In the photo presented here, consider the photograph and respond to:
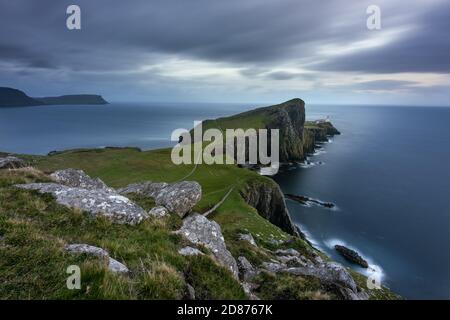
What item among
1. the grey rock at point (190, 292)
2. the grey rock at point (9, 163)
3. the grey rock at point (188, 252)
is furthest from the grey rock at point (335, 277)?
the grey rock at point (9, 163)

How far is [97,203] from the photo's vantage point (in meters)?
12.8

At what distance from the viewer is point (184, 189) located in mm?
19125

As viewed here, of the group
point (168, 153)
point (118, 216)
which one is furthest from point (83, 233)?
point (168, 153)

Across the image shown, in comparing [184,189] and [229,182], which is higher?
[184,189]

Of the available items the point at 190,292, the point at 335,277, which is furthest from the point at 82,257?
the point at 335,277

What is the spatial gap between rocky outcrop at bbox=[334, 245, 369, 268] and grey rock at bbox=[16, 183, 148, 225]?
55.1 metres

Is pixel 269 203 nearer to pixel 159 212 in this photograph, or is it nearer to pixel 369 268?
pixel 369 268

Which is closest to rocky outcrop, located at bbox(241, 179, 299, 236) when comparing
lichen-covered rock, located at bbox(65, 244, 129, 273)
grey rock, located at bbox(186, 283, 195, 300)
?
lichen-covered rock, located at bbox(65, 244, 129, 273)

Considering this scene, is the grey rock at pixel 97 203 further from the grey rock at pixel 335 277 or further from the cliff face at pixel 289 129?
the cliff face at pixel 289 129

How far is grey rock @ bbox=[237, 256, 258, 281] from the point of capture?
12.8m

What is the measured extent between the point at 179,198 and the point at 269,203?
56418 millimetres

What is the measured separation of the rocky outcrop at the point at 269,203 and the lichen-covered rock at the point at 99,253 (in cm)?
6119

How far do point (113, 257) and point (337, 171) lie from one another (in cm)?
13326
